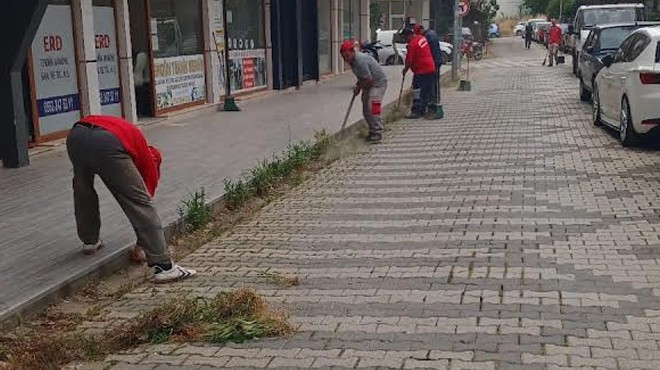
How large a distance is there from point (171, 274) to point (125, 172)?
0.80 meters

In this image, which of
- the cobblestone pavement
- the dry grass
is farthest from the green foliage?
the dry grass

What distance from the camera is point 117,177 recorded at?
5645mm

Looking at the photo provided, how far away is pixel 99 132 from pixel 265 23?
13781 millimetres

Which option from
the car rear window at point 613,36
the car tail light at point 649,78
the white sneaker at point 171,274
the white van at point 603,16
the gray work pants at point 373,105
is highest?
the white van at point 603,16

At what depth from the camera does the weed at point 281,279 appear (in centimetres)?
570

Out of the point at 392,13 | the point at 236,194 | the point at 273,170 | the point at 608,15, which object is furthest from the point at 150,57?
the point at 392,13

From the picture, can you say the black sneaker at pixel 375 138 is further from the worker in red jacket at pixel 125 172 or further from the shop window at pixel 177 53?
the worker in red jacket at pixel 125 172

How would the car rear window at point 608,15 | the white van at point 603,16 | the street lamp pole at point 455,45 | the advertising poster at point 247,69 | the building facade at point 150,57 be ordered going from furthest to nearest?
1. the car rear window at point 608,15
2. the white van at point 603,16
3. the street lamp pole at point 455,45
4. the advertising poster at point 247,69
5. the building facade at point 150,57

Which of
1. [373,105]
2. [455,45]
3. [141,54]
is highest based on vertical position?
[141,54]

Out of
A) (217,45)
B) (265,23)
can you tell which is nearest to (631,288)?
(217,45)

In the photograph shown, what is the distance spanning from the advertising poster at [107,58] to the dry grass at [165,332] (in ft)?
25.8

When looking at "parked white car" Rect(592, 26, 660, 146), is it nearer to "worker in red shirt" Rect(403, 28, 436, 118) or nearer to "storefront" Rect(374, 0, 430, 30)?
"worker in red shirt" Rect(403, 28, 436, 118)

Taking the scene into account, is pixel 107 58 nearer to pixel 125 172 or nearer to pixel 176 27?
pixel 176 27

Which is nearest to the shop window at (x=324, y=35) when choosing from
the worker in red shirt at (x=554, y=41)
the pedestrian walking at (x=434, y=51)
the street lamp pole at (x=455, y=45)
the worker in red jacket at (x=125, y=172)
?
the street lamp pole at (x=455, y=45)
